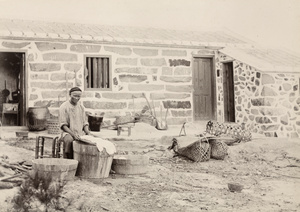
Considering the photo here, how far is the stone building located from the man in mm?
2001

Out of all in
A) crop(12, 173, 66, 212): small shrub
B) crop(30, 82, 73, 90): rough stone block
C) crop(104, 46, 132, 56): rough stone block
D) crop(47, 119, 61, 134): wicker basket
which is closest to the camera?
crop(12, 173, 66, 212): small shrub

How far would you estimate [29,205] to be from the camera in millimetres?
3074

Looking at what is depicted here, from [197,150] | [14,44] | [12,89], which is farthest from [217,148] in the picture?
[12,89]

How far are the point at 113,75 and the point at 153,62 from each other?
→ 75 cm

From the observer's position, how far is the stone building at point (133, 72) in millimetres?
6184

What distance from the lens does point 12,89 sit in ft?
24.6

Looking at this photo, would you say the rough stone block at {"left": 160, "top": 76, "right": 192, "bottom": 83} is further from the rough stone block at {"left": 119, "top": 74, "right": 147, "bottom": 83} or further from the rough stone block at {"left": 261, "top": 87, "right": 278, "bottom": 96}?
the rough stone block at {"left": 261, "top": 87, "right": 278, "bottom": 96}

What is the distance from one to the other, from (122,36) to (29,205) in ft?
12.1

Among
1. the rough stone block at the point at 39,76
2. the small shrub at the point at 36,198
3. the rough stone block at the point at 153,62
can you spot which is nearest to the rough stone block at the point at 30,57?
the rough stone block at the point at 39,76

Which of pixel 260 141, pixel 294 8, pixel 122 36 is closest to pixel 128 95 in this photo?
pixel 122 36

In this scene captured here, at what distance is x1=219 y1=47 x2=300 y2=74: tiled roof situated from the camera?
6.38 m

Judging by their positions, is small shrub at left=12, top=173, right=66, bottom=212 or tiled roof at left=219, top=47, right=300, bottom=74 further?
tiled roof at left=219, top=47, right=300, bottom=74

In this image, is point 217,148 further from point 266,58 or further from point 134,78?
point 266,58

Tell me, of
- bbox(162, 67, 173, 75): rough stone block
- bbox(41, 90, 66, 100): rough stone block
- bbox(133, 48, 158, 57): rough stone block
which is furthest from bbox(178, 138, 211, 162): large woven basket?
bbox(41, 90, 66, 100): rough stone block
